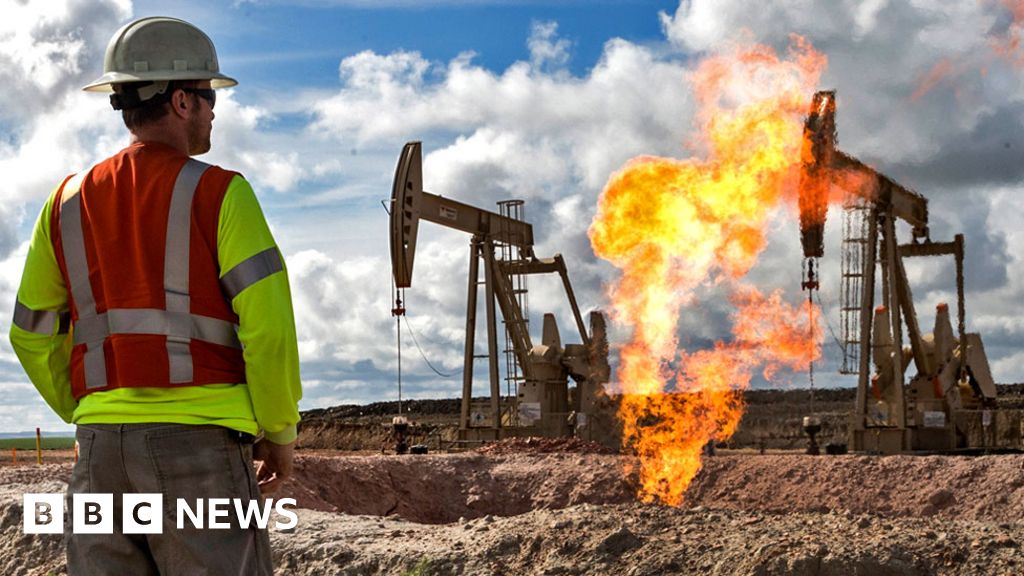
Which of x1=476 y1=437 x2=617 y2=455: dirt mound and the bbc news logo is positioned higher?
the bbc news logo

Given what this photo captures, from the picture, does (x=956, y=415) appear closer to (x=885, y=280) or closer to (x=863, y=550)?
(x=885, y=280)

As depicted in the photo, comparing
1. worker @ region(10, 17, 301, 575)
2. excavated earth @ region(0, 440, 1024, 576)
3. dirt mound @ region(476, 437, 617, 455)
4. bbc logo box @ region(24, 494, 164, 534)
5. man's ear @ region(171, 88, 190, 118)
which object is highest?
man's ear @ region(171, 88, 190, 118)

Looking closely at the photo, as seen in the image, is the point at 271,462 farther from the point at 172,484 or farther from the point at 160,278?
the point at 160,278

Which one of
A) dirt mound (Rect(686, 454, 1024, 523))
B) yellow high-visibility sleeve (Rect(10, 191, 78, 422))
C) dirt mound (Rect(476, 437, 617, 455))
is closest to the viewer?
yellow high-visibility sleeve (Rect(10, 191, 78, 422))

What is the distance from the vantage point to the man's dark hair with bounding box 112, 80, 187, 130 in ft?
12.4

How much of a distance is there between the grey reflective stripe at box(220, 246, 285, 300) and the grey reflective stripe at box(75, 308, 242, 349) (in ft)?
0.35

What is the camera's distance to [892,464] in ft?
71.1

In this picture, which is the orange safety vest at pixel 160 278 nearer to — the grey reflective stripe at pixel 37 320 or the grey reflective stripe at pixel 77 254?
the grey reflective stripe at pixel 77 254

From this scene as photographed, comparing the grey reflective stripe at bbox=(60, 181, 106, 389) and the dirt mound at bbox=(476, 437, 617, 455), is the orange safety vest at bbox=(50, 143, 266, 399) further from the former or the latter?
the dirt mound at bbox=(476, 437, 617, 455)

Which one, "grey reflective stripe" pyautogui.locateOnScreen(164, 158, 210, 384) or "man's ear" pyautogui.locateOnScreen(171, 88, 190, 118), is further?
"man's ear" pyautogui.locateOnScreen(171, 88, 190, 118)

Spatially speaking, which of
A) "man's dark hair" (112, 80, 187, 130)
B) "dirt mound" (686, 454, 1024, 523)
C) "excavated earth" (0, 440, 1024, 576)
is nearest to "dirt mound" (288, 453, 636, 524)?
"dirt mound" (686, 454, 1024, 523)

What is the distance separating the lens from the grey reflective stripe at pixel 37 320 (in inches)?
155

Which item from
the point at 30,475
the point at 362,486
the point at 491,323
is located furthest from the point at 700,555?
the point at 491,323

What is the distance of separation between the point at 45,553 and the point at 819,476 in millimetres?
15090
